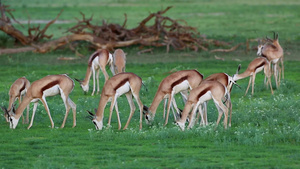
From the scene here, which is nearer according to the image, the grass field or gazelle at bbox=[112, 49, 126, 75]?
the grass field

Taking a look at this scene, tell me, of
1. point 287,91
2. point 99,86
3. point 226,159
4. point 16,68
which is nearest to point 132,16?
point 16,68

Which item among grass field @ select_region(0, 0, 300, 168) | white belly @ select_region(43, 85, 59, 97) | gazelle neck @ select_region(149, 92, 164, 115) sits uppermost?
white belly @ select_region(43, 85, 59, 97)

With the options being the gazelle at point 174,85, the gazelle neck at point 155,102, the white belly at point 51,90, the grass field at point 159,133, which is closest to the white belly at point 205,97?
the grass field at point 159,133

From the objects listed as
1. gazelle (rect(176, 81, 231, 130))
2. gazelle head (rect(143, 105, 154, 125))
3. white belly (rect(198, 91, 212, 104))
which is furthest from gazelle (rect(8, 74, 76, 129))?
white belly (rect(198, 91, 212, 104))

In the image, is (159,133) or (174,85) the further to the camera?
(174,85)

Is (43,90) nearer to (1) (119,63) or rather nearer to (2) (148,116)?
(2) (148,116)

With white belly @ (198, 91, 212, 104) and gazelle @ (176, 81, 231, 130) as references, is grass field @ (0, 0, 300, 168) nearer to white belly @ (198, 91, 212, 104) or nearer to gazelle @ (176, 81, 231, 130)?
gazelle @ (176, 81, 231, 130)

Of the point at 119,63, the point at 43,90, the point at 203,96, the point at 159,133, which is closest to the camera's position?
the point at 159,133

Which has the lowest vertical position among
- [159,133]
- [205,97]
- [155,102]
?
[159,133]

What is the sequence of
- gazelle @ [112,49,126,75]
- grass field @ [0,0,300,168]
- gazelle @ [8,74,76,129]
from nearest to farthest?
grass field @ [0,0,300,168], gazelle @ [8,74,76,129], gazelle @ [112,49,126,75]

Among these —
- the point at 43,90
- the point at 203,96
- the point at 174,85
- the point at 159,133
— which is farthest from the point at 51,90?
the point at 203,96

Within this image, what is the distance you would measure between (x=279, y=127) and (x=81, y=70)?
A: 24.5 feet

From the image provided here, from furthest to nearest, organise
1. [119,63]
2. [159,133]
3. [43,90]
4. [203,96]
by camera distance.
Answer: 1. [119,63]
2. [43,90]
3. [203,96]
4. [159,133]

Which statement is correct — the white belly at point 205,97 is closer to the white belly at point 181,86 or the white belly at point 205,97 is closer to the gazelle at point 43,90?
the white belly at point 181,86
